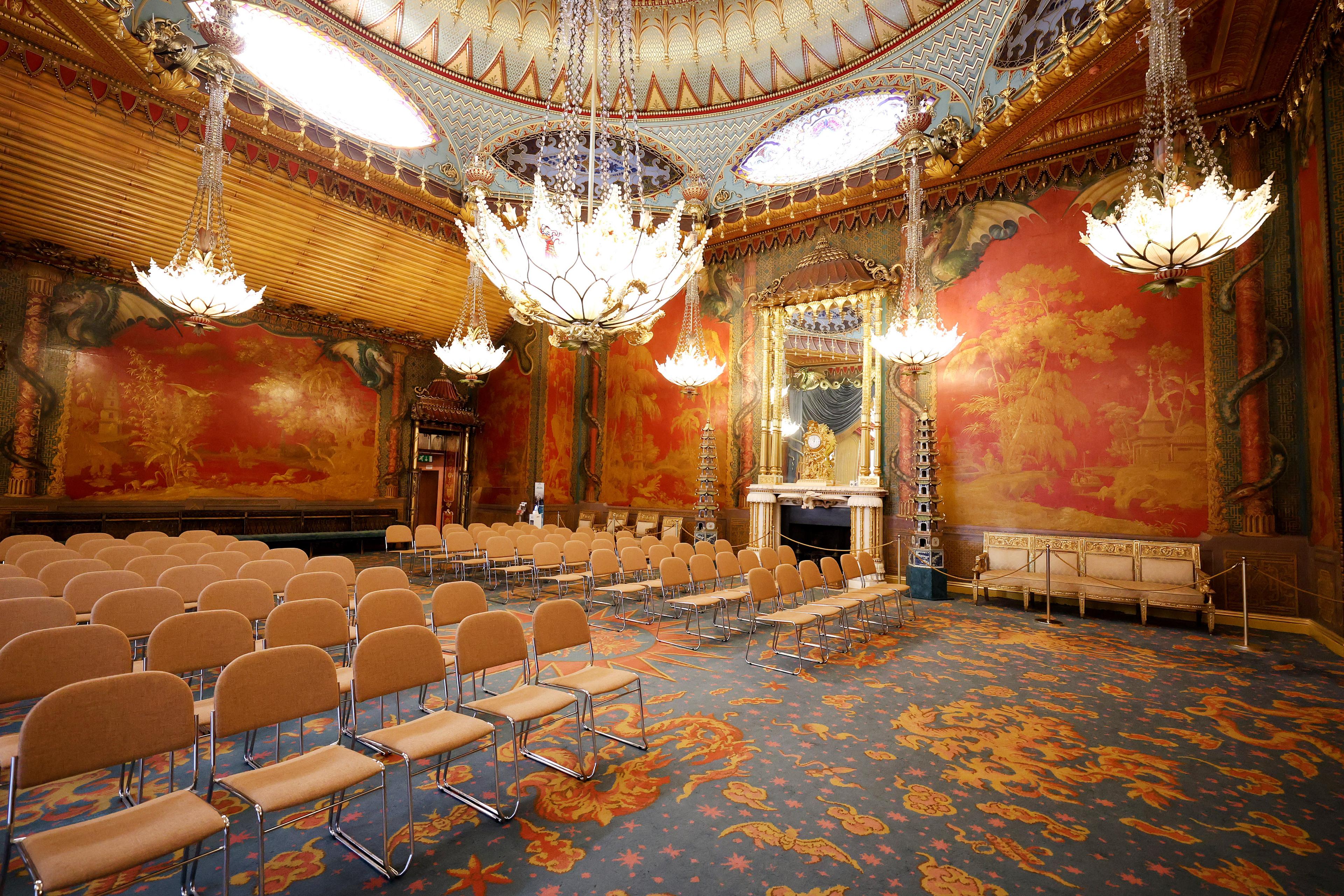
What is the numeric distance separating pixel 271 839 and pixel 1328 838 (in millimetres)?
4959

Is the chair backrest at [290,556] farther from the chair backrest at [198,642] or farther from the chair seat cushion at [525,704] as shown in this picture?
the chair seat cushion at [525,704]

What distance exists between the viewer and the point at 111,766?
2.25 metres

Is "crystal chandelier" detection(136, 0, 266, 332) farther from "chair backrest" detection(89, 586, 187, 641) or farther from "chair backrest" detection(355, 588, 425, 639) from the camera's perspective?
"chair backrest" detection(355, 588, 425, 639)

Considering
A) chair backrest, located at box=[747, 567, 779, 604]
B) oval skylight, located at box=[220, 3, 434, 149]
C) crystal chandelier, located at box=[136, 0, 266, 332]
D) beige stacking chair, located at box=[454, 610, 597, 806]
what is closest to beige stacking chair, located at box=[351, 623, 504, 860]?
beige stacking chair, located at box=[454, 610, 597, 806]

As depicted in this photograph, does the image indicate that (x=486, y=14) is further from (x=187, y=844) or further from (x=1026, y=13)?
(x=187, y=844)

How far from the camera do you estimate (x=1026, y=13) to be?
8.65 metres

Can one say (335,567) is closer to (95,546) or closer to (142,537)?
(95,546)

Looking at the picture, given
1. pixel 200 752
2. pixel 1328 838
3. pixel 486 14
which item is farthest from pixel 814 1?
pixel 200 752

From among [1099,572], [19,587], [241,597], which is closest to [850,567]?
[1099,572]

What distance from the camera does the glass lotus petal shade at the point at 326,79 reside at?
8.95 metres

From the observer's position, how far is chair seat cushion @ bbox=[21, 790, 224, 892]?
176cm

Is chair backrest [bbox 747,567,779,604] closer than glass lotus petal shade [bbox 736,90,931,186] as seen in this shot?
Yes

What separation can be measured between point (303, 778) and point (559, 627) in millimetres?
1776

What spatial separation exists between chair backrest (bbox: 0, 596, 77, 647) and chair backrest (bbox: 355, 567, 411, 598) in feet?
5.90
